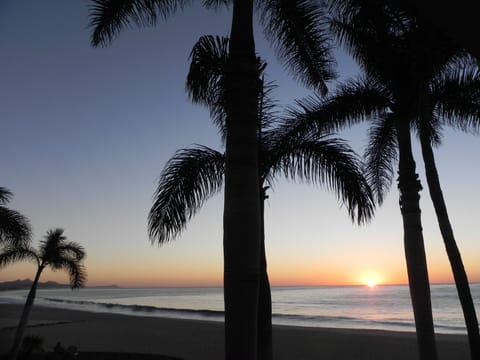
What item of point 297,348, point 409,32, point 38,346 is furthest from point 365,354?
point 409,32

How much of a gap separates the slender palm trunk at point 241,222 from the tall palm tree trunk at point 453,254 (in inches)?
173

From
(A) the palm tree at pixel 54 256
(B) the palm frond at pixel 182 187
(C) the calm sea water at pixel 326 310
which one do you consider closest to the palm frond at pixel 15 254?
(A) the palm tree at pixel 54 256

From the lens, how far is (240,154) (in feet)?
18.5

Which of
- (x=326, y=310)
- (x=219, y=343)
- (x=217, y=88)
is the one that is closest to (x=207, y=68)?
(x=217, y=88)

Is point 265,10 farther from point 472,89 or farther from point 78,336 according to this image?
point 78,336

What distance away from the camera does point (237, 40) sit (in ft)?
20.6

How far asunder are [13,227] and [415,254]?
36.9ft

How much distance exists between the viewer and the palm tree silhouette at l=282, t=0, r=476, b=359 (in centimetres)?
892

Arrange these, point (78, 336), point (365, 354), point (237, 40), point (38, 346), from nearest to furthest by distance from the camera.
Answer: point (237, 40) → point (38, 346) → point (365, 354) → point (78, 336)

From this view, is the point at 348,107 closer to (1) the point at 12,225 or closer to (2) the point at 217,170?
(2) the point at 217,170

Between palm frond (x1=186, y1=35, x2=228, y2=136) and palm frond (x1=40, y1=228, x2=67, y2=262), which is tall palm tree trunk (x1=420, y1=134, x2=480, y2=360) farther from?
palm frond (x1=40, y1=228, x2=67, y2=262)

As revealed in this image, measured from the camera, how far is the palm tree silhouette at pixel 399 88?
29.3 ft

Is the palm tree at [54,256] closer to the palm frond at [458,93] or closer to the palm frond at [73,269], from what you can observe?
the palm frond at [73,269]

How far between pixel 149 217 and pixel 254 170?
2.74m
